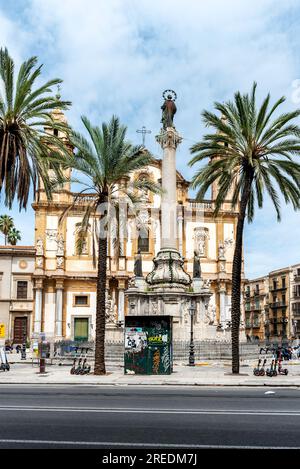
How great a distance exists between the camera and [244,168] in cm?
2330

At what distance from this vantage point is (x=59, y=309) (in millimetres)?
53906

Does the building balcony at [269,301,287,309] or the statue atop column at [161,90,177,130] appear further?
the building balcony at [269,301,287,309]

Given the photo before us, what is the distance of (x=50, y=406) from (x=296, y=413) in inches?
198

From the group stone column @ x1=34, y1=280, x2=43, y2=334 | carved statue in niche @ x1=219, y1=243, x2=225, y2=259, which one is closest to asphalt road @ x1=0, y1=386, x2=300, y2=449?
stone column @ x1=34, y1=280, x2=43, y2=334

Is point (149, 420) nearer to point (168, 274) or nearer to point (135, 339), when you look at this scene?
point (135, 339)

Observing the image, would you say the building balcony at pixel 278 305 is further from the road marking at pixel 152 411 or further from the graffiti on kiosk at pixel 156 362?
the road marking at pixel 152 411

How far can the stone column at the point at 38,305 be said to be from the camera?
5325 centimetres

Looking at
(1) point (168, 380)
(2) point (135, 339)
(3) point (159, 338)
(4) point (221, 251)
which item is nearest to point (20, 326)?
(4) point (221, 251)

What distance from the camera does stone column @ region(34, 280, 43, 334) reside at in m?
53.2

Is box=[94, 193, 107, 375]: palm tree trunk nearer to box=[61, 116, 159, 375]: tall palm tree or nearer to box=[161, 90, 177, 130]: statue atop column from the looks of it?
A: box=[61, 116, 159, 375]: tall palm tree

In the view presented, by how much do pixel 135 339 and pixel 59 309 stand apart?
33.5m

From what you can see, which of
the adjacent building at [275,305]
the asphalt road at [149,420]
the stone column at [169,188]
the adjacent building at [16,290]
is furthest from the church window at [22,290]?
the asphalt road at [149,420]

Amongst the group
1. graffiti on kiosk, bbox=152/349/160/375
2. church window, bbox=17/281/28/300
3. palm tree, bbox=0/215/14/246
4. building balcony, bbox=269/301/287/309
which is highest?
palm tree, bbox=0/215/14/246

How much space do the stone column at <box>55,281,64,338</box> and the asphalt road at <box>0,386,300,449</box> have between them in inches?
1546
